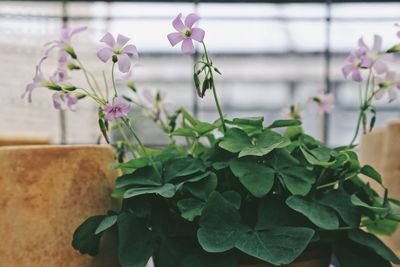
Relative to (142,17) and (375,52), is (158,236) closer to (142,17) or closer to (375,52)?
(375,52)

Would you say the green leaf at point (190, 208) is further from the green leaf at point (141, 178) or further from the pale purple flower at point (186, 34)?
the pale purple flower at point (186, 34)

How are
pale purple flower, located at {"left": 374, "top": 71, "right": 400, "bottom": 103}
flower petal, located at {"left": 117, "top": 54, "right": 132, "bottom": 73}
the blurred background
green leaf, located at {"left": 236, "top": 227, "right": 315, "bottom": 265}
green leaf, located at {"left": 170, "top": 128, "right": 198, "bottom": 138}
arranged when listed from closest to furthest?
green leaf, located at {"left": 236, "top": 227, "right": 315, "bottom": 265} < flower petal, located at {"left": 117, "top": 54, "right": 132, "bottom": 73} < green leaf, located at {"left": 170, "top": 128, "right": 198, "bottom": 138} < pale purple flower, located at {"left": 374, "top": 71, "right": 400, "bottom": 103} < the blurred background

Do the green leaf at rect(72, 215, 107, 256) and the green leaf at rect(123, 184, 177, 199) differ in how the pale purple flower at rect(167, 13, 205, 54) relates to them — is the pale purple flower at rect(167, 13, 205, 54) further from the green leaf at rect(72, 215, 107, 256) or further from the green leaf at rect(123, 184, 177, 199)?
the green leaf at rect(72, 215, 107, 256)

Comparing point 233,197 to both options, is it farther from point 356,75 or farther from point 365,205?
point 356,75

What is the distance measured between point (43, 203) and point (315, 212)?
19.4 inches

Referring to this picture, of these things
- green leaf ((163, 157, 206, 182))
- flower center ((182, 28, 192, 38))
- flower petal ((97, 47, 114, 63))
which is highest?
flower center ((182, 28, 192, 38))

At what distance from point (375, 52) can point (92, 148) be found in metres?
0.62

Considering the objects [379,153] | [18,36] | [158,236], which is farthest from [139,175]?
[18,36]

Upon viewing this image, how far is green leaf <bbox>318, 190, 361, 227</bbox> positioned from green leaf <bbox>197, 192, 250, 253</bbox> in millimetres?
173

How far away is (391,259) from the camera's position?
1.03 meters

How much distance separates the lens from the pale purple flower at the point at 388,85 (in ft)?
4.00

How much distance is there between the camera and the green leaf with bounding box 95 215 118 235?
0.97 metres

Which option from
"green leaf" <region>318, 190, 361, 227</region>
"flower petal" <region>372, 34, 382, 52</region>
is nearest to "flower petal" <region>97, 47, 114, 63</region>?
"green leaf" <region>318, 190, 361, 227</region>

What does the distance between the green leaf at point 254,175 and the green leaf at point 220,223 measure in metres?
0.05
